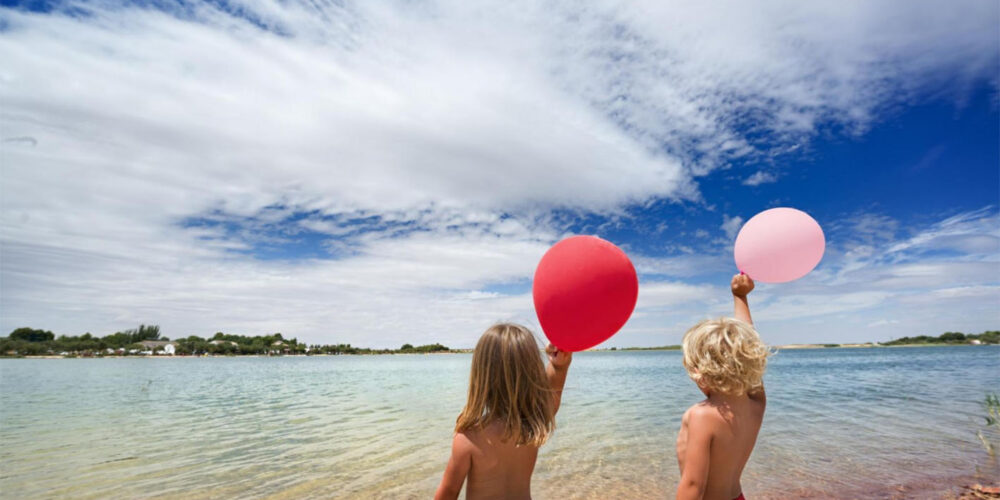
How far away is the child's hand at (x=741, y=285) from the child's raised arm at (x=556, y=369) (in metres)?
1.27

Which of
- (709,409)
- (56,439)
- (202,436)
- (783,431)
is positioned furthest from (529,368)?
(56,439)

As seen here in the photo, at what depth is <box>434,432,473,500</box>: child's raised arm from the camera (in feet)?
7.58

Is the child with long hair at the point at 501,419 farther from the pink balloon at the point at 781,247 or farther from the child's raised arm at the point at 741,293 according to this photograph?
the pink balloon at the point at 781,247

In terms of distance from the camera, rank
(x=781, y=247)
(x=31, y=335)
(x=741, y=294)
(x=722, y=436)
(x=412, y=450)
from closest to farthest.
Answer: (x=722, y=436) < (x=741, y=294) < (x=781, y=247) < (x=412, y=450) < (x=31, y=335)

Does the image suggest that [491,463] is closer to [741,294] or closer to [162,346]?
[741,294]

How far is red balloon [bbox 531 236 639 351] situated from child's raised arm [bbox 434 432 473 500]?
2.68 ft

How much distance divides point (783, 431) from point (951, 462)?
3124mm

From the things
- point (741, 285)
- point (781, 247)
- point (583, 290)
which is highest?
point (781, 247)

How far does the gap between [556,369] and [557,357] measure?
8 centimetres

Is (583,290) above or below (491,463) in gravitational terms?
above

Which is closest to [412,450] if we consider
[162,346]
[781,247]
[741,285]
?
[741,285]

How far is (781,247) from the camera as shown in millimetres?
3473

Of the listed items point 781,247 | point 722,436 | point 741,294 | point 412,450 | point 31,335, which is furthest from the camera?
point 31,335

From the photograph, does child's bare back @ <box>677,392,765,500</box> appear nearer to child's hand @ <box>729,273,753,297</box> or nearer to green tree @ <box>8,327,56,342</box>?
child's hand @ <box>729,273,753,297</box>
